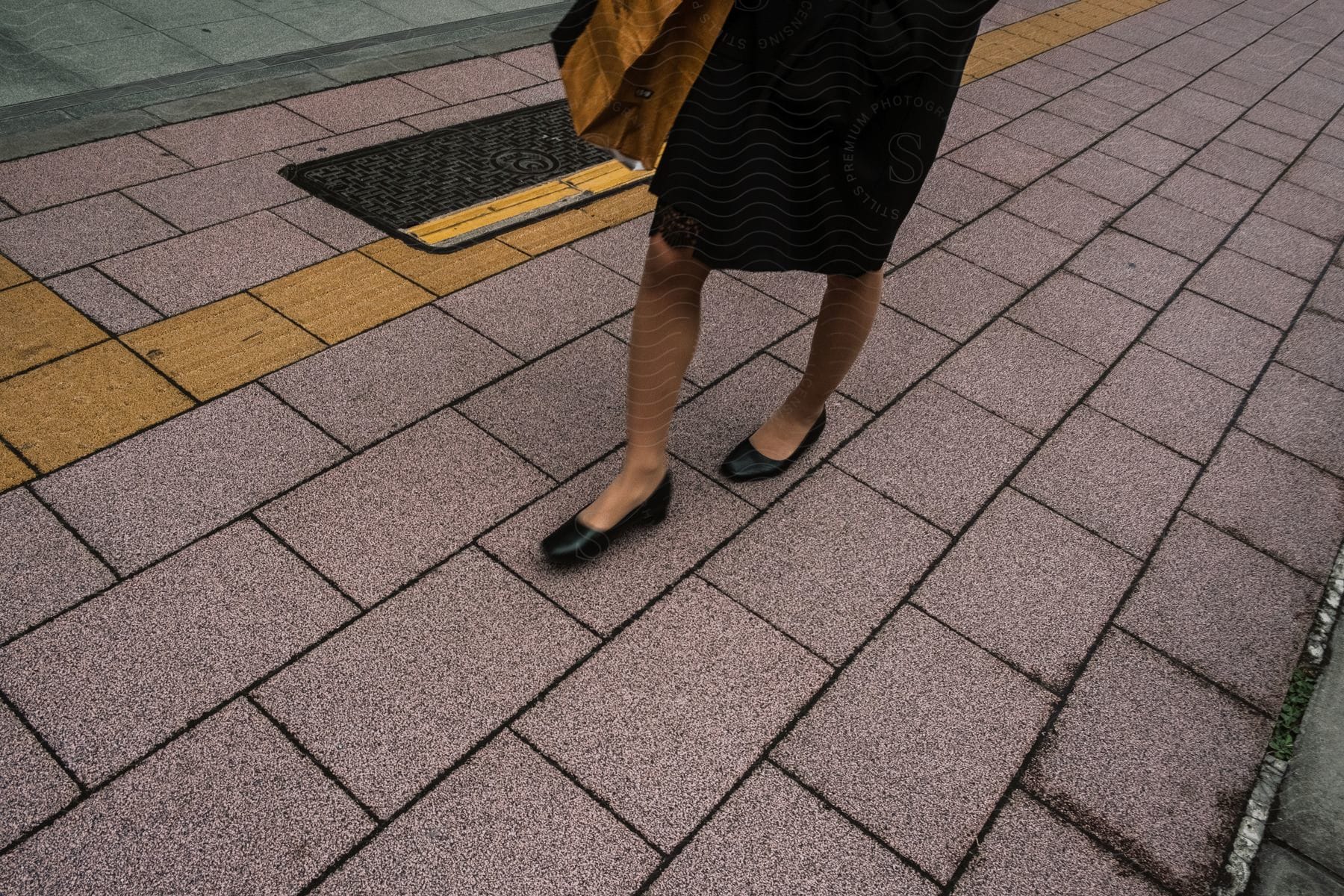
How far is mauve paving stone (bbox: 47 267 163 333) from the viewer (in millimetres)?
2801

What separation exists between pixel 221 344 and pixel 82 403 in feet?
1.27

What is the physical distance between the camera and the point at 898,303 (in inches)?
136

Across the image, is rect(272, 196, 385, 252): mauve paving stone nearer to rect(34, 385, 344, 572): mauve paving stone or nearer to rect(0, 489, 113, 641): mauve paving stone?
rect(34, 385, 344, 572): mauve paving stone

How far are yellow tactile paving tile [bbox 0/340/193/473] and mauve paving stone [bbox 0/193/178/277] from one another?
1.69ft

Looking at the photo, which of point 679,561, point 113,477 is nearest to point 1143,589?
point 679,561

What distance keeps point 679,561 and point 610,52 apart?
43.8 inches

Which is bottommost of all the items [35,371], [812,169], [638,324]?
[35,371]

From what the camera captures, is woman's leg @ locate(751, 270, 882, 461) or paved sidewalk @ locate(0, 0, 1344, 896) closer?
paved sidewalk @ locate(0, 0, 1344, 896)

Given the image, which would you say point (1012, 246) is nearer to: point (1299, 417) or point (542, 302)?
point (1299, 417)

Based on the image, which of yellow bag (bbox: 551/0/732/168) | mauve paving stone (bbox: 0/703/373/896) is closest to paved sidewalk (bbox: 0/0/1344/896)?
mauve paving stone (bbox: 0/703/373/896)

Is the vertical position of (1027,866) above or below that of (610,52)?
below

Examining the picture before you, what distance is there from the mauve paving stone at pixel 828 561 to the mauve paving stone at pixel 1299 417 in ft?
4.40

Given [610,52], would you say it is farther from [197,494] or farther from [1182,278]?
[1182,278]

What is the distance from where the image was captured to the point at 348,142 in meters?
3.94
